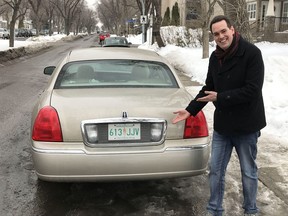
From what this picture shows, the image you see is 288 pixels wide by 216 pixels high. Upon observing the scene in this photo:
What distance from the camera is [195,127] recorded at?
364 centimetres

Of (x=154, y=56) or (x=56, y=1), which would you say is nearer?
(x=154, y=56)

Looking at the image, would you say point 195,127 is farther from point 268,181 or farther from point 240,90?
point 268,181

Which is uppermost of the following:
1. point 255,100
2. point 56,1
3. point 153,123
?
point 56,1

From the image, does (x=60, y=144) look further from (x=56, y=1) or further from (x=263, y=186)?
(x=56, y=1)

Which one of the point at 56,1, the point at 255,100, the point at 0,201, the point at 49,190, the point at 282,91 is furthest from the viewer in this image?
the point at 56,1

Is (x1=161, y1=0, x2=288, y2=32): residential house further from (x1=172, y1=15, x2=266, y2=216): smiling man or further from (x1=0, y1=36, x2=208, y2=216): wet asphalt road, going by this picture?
(x1=172, y1=15, x2=266, y2=216): smiling man

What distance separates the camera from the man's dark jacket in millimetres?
2887

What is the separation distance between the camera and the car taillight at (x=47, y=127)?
3.44 meters

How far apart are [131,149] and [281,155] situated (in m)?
2.70

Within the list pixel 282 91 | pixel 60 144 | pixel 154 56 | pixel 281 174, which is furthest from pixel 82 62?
pixel 282 91

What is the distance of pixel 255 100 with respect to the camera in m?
2.96

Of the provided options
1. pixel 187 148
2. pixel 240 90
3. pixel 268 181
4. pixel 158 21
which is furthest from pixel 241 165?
pixel 158 21

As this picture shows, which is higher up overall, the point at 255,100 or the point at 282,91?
the point at 255,100

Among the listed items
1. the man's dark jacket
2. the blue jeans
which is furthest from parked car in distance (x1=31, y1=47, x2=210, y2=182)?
the man's dark jacket
